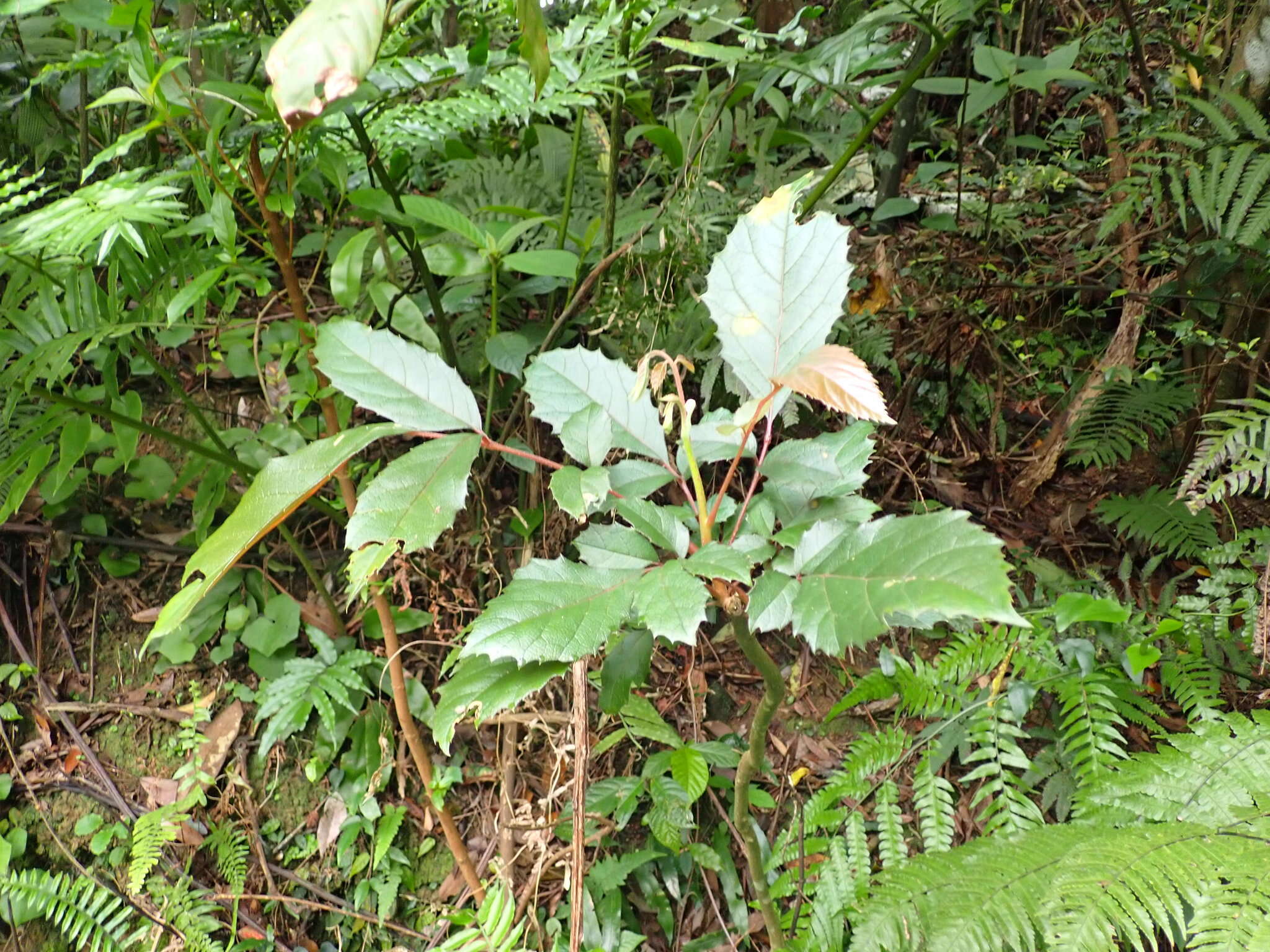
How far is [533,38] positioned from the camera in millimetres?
880

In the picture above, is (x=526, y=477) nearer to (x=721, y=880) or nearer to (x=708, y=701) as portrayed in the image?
(x=708, y=701)

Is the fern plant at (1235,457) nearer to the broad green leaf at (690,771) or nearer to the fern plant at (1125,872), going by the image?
the fern plant at (1125,872)

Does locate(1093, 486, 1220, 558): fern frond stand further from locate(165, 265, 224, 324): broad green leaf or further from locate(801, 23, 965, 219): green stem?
locate(165, 265, 224, 324): broad green leaf

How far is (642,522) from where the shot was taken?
2.31ft

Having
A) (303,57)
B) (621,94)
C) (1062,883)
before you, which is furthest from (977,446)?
(303,57)

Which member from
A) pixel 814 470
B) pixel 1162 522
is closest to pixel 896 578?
pixel 814 470

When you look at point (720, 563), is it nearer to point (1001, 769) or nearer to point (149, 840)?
point (1001, 769)

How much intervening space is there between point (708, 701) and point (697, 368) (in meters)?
0.87

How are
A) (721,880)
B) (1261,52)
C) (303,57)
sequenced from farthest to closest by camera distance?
1. (1261,52)
2. (721,880)
3. (303,57)

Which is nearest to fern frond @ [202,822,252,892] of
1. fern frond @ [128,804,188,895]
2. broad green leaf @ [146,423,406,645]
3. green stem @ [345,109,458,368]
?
fern frond @ [128,804,188,895]

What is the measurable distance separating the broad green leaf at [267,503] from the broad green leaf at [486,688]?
21cm

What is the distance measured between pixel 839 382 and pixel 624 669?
406mm

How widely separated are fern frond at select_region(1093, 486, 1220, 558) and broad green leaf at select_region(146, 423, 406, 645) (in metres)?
2.03

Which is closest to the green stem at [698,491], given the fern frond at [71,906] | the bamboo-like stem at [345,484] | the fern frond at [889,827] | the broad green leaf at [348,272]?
the bamboo-like stem at [345,484]
